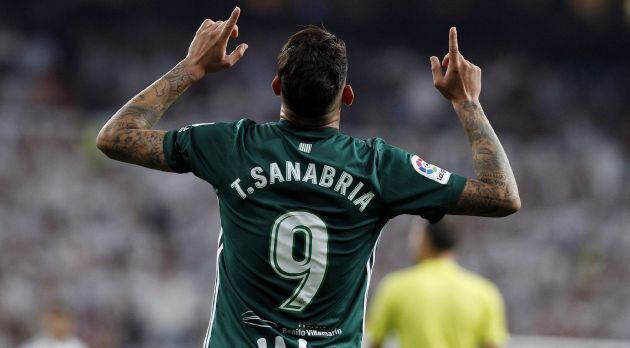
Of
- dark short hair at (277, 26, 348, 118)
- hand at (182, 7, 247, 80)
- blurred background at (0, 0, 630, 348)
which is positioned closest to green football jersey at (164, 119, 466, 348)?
dark short hair at (277, 26, 348, 118)

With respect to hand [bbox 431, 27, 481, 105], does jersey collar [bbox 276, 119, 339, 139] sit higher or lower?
lower

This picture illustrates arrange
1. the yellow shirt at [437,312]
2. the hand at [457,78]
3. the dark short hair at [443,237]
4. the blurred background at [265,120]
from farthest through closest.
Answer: the blurred background at [265,120] → the dark short hair at [443,237] → the yellow shirt at [437,312] → the hand at [457,78]

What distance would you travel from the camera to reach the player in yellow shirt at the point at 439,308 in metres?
5.26

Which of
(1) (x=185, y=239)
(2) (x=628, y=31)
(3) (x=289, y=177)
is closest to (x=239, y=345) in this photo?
(3) (x=289, y=177)

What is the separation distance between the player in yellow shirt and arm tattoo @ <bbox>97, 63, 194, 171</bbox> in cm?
261

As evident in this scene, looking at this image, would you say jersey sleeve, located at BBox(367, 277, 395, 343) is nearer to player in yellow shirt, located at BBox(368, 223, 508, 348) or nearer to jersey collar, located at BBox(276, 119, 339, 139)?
player in yellow shirt, located at BBox(368, 223, 508, 348)

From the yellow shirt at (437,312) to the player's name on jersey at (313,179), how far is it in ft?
8.37

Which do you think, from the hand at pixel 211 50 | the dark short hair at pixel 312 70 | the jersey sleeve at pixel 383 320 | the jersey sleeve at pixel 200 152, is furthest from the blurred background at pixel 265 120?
the dark short hair at pixel 312 70

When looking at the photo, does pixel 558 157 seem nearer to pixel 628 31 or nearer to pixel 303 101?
pixel 628 31

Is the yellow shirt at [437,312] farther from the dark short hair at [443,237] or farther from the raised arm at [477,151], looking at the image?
the raised arm at [477,151]

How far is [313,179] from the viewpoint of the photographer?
9.25ft

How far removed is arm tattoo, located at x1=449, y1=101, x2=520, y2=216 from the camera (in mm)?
2793

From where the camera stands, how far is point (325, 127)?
291 centimetres

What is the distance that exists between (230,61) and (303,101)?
1.10 feet
